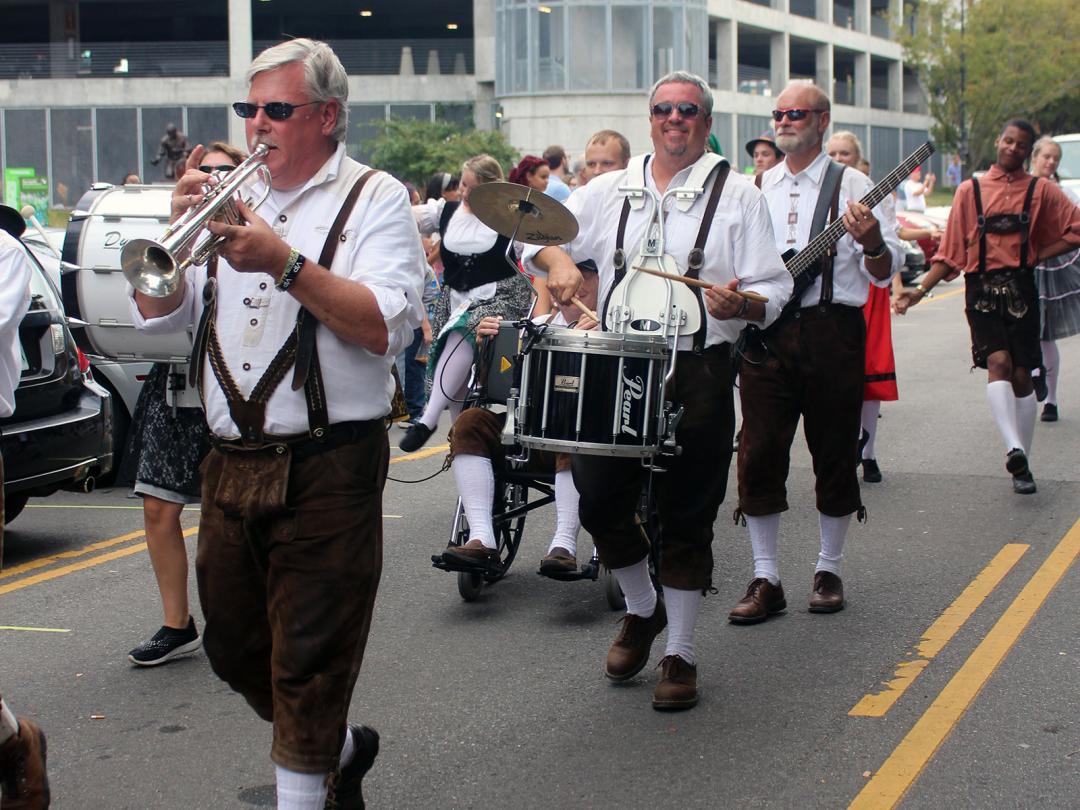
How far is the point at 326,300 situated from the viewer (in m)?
3.68

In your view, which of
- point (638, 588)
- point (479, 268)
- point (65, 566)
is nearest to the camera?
point (638, 588)

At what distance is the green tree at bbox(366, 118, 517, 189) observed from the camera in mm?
39125

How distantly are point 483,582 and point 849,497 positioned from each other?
1.77 metres

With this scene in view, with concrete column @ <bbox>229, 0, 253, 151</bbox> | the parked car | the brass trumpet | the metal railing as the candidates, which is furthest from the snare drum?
the metal railing

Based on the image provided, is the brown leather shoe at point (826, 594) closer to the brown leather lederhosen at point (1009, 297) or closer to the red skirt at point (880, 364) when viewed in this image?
the red skirt at point (880, 364)

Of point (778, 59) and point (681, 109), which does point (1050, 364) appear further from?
point (778, 59)

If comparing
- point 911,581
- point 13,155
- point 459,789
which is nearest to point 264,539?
point 459,789

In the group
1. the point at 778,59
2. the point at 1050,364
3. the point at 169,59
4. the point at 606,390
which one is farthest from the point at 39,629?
the point at 778,59

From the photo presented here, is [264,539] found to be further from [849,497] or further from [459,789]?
[849,497]

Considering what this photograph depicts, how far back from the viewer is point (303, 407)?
3.84 meters

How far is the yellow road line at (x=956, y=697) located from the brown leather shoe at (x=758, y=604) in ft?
2.93

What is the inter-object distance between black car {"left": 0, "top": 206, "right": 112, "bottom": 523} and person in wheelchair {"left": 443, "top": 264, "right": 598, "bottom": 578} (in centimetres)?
218

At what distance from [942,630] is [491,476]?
2054 mm

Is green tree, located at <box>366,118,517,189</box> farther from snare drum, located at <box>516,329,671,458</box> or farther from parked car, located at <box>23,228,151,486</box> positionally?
snare drum, located at <box>516,329,671,458</box>
